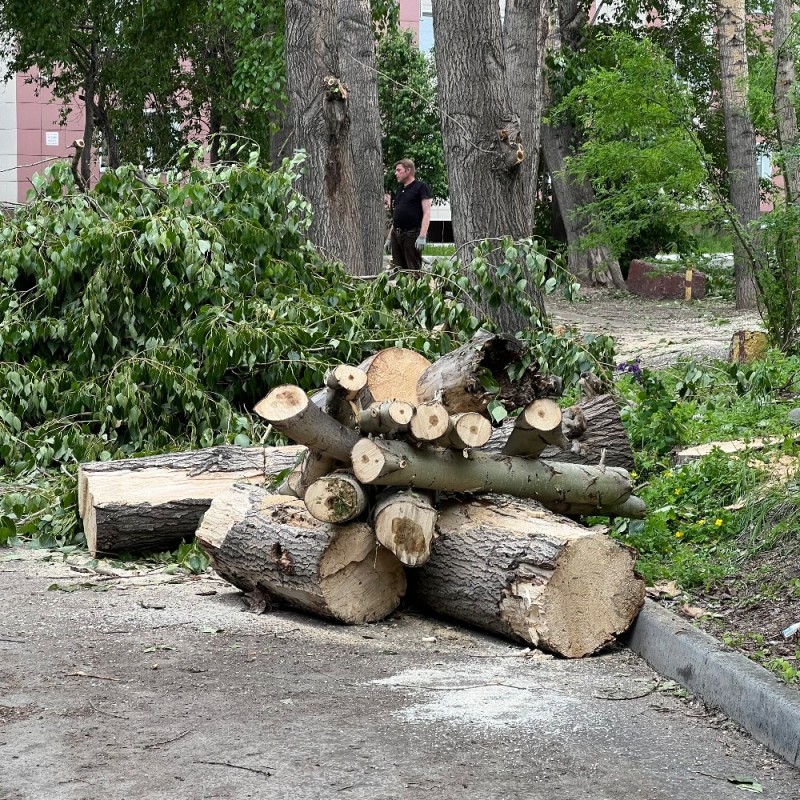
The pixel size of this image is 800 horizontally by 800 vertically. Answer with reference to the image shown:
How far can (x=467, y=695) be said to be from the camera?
15.0 ft

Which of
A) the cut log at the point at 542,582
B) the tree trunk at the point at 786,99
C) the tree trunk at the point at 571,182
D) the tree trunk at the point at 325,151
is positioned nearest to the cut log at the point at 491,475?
the cut log at the point at 542,582

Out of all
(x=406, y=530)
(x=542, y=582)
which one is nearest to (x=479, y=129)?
(x=406, y=530)

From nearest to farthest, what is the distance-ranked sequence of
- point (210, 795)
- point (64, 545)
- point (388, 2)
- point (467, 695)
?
point (210, 795), point (467, 695), point (64, 545), point (388, 2)

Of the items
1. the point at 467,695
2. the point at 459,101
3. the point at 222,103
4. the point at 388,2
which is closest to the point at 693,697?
the point at 467,695

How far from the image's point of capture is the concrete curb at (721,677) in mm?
4043

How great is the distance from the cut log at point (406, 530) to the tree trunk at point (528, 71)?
11.5 metres

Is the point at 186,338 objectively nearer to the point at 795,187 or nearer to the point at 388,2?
the point at 795,187

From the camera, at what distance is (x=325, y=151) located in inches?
512

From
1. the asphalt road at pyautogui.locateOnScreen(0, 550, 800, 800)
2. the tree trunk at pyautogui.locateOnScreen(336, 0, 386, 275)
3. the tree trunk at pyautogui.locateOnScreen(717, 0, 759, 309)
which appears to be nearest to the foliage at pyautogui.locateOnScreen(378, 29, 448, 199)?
the tree trunk at pyautogui.locateOnScreen(717, 0, 759, 309)

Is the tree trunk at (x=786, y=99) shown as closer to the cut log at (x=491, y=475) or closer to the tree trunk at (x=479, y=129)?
the tree trunk at (x=479, y=129)

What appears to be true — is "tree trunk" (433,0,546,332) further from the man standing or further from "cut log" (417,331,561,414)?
the man standing

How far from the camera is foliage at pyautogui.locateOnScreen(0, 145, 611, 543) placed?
26.5ft

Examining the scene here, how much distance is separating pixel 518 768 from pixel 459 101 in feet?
22.5

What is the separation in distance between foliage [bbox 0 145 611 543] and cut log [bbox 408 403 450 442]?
2.42 m
